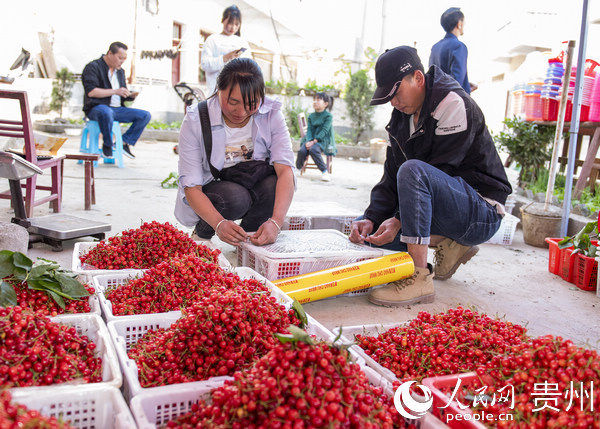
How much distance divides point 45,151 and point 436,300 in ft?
11.2

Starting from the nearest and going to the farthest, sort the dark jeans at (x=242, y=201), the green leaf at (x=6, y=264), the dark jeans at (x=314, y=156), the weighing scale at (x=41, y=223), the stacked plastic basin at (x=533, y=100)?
the green leaf at (x=6, y=264)
the dark jeans at (x=242, y=201)
the weighing scale at (x=41, y=223)
the stacked plastic basin at (x=533, y=100)
the dark jeans at (x=314, y=156)

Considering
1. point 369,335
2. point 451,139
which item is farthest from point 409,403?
point 451,139

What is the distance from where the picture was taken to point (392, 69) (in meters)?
2.51

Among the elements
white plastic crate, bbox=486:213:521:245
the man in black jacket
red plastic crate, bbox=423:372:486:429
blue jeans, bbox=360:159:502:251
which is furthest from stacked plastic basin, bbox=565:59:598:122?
red plastic crate, bbox=423:372:486:429

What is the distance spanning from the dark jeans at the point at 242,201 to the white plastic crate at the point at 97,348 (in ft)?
4.39

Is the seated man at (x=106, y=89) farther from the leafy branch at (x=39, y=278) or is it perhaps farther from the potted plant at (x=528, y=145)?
the leafy branch at (x=39, y=278)

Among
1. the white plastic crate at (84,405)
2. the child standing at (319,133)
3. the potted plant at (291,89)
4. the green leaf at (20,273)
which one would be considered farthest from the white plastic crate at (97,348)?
the potted plant at (291,89)

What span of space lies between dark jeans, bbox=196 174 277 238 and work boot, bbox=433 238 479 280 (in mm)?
1065

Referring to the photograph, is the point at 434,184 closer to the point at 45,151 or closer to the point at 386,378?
the point at 386,378

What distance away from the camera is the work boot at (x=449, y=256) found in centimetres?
305

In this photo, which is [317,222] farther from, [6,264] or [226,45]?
[226,45]

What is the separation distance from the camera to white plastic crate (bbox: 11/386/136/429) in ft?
3.90

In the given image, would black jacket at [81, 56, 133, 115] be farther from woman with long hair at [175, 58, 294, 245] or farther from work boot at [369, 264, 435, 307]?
work boot at [369, 264, 435, 307]

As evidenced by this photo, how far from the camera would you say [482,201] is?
2770 mm
